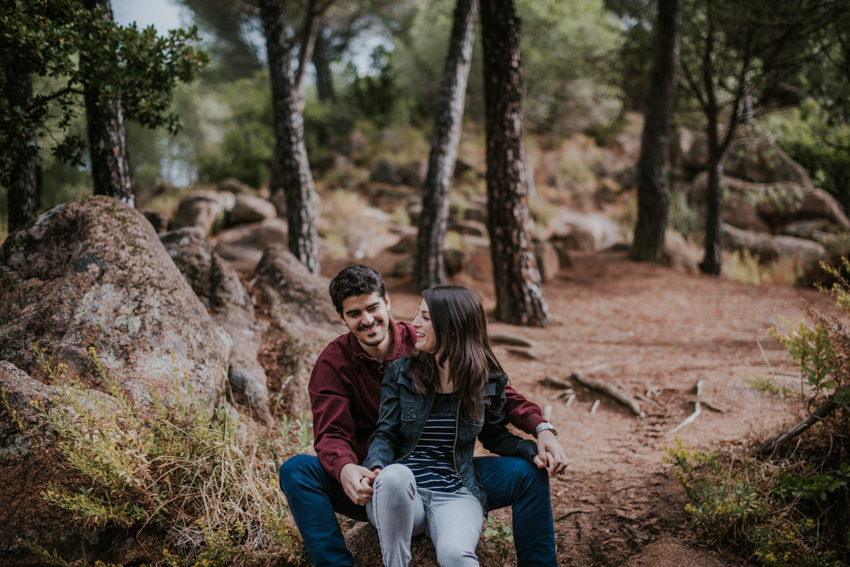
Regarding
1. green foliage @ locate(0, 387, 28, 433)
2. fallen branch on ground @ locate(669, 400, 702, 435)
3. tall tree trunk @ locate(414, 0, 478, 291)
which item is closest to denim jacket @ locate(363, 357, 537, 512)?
green foliage @ locate(0, 387, 28, 433)

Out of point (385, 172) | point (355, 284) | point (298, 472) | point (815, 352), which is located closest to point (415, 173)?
point (385, 172)

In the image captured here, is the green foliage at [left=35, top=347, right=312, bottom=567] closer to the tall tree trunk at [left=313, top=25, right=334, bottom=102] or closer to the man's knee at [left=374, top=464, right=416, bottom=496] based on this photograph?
the man's knee at [left=374, top=464, right=416, bottom=496]

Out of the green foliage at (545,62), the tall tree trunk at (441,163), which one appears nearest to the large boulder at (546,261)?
the tall tree trunk at (441,163)

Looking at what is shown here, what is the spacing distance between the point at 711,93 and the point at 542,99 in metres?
10.0

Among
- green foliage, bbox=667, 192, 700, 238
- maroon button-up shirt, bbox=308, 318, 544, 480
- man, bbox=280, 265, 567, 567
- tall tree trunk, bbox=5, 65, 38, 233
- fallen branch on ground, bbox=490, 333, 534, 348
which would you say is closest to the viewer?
man, bbox=280, 265, 567, 567

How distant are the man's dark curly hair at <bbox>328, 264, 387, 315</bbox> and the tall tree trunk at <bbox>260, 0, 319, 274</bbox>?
4.11 meters

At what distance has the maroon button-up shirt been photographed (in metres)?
2.26

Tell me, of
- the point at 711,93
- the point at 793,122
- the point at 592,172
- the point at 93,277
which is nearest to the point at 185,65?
the point at 93,277

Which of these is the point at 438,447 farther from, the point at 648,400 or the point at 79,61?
the point at 79,61

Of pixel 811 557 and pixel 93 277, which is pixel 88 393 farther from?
pixel 811 557

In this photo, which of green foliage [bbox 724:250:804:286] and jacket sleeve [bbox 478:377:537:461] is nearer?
jacket sleeve [bbox 478:377:537:461]

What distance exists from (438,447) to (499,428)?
0.33m

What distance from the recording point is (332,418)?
2246 millimetres

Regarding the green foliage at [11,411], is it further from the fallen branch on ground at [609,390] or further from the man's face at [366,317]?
the fallen branch on ground at [609,390]
